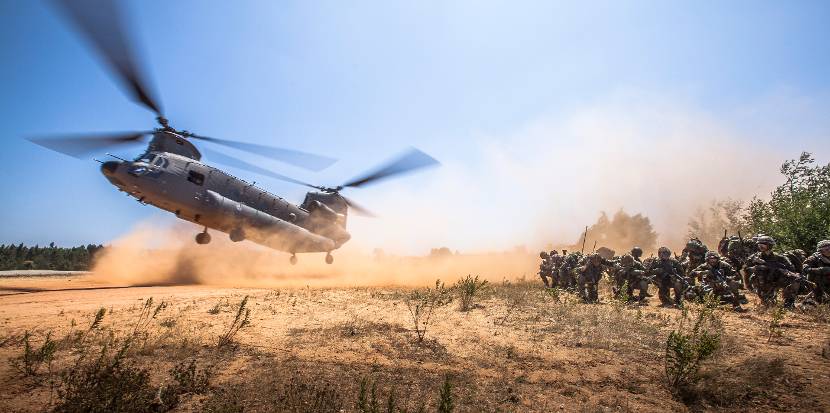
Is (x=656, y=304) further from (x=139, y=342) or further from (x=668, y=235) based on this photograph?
(x=668, y=235)

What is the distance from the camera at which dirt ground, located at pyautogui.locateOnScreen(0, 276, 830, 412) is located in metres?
3.93

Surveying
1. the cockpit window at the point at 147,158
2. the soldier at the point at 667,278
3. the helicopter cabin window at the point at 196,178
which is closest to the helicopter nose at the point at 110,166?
the cockpit window at the point at 147,158

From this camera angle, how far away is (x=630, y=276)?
1104 cm

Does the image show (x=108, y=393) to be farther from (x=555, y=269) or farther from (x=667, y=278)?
(x=555, y=269)

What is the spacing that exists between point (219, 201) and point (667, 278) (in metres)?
15.9

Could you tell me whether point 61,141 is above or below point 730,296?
above

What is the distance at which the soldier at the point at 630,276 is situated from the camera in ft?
34.8

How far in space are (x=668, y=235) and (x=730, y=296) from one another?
41.8 metres

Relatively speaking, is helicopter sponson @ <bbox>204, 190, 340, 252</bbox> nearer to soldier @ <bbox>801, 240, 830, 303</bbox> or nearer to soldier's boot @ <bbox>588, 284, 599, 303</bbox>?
soldier's boot @ <bbox>588, 284, 599, 303</bbox>

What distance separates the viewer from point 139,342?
5.20m

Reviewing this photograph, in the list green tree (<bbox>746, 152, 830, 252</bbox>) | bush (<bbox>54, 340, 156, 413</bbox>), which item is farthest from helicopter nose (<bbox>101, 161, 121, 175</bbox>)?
green tree (<bbox>746, 152, 830, 252</bbox>)

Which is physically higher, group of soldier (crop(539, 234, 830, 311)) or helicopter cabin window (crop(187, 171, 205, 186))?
helicopter cabin window (crop(187, 171, 205, 186))

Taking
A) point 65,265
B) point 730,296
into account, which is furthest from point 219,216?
point 65,265

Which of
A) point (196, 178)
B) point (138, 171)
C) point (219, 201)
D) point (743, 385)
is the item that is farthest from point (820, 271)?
point (138, 171)
